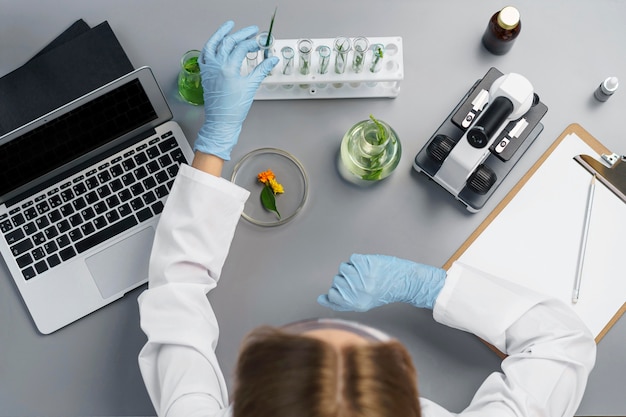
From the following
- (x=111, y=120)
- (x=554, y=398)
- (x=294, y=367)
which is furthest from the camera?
(x=111, y=120)

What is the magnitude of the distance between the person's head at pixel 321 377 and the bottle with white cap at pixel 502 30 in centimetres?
72

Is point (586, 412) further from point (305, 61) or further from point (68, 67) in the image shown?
point (68, 67)

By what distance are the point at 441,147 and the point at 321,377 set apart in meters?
0.57

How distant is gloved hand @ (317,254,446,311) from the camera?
1.05 meters

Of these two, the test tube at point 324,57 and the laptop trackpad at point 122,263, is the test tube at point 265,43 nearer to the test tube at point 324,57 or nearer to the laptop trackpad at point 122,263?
the test tube at point 324,57

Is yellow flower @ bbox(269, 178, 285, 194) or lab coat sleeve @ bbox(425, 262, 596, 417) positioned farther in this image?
yellow flower @ bbox(269, 178, 285, 194)

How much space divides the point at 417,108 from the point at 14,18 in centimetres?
88

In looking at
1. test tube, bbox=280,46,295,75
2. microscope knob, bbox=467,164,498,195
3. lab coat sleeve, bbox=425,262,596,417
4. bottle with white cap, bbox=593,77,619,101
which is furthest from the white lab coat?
bottle with white cap, bbox=593,77,619,101

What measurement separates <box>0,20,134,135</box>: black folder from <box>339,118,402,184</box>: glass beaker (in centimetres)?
49

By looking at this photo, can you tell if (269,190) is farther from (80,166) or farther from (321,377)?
(321,377)

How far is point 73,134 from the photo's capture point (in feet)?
3.59

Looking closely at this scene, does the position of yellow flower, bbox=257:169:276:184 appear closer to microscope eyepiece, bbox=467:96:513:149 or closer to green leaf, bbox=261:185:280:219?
green leaf, bbox=261:185:280:219

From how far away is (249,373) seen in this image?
735 mm

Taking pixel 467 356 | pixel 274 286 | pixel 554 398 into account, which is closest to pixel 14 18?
pixel 274 286
